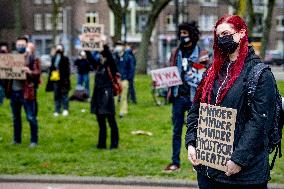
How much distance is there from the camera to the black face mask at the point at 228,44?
4246 millimetres

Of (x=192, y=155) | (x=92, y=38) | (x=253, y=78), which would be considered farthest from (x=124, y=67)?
(x=253, y=78)

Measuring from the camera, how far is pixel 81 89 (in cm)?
1930

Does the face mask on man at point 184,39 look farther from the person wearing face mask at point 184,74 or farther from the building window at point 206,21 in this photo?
the building window at point 206,21

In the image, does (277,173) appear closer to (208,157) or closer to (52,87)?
(208,157)

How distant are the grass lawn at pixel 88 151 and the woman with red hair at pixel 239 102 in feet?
12.4

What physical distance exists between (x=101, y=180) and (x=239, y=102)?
408 centimetres

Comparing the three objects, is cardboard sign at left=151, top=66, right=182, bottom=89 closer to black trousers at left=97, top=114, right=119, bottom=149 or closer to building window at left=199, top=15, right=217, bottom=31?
black trousers at left=97, top=114, right=119, bottom=149

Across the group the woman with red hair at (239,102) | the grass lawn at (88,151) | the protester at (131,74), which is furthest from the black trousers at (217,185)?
the protester at (131,74)

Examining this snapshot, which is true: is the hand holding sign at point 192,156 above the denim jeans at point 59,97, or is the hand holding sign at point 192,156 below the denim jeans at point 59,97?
above

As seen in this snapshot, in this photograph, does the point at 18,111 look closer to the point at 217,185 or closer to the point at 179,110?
the point at 179,110

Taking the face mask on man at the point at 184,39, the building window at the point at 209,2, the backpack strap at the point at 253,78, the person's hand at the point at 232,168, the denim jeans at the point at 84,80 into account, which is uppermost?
the building window at the point at 209,2

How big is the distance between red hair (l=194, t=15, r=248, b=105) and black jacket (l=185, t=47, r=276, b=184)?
3cm

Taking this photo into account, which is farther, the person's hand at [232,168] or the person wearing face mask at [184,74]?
the person wearing face mask at [184,74]

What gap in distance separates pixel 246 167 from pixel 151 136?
25.5 ft
